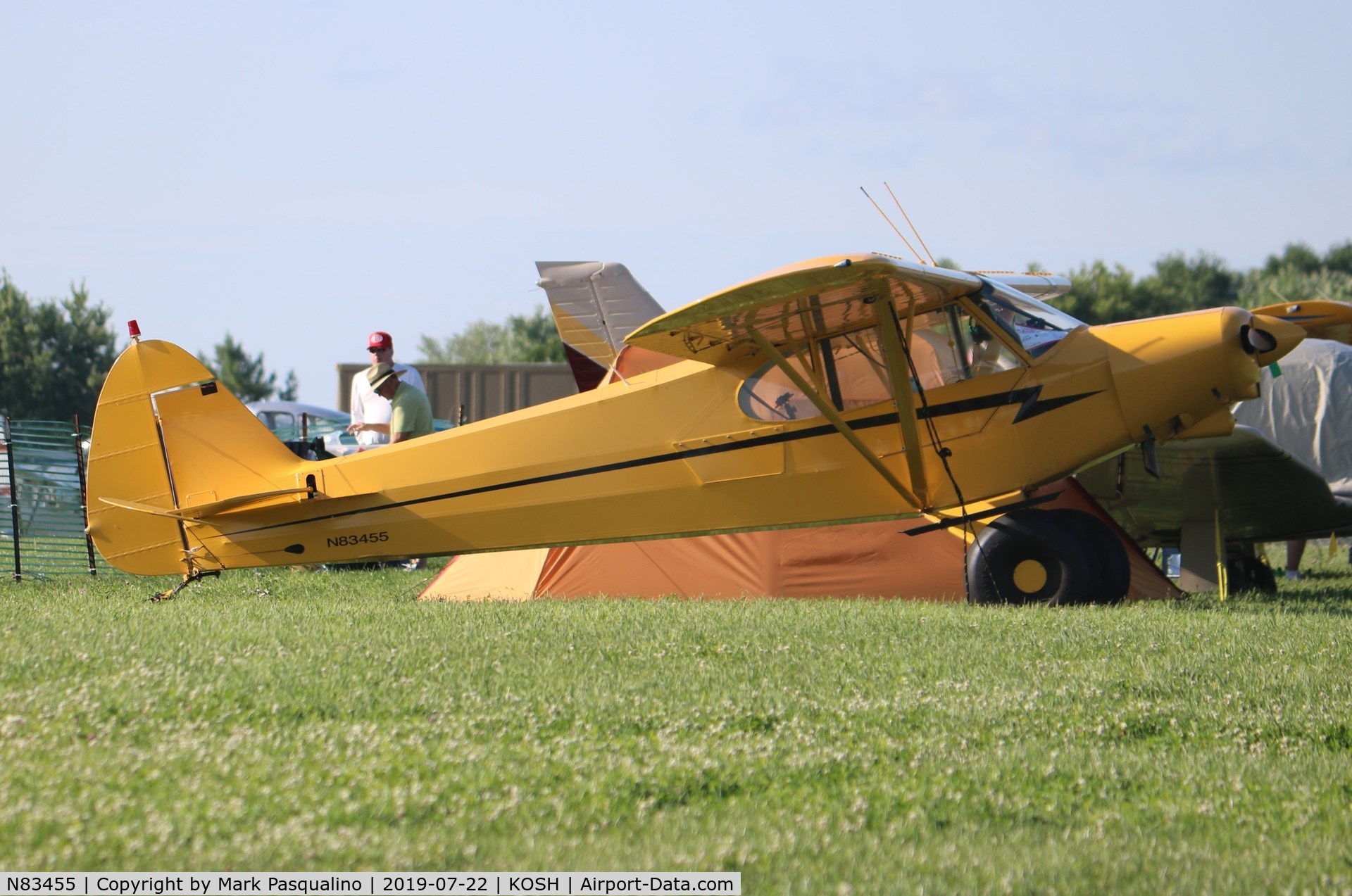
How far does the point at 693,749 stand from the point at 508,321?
9255cm

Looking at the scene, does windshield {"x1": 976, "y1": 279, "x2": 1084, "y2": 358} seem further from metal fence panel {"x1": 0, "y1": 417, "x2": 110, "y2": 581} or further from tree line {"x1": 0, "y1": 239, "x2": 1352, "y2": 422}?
tree line {"x1": 0, "y1": 239, "x2": 1352, "y2": 422}

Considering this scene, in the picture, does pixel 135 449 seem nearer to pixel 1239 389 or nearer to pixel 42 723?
pixel 42 723

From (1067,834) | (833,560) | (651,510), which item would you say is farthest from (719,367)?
(1067,834)

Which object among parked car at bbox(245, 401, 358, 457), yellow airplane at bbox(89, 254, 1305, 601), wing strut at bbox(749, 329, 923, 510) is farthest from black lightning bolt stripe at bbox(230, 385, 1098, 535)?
parked car at bbox(245, 401, 358, 457)

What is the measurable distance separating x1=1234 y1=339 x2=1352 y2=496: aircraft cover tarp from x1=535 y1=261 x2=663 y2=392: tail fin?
9061mm

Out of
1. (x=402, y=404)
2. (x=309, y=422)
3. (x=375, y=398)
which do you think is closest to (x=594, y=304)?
(x=375, y=398)

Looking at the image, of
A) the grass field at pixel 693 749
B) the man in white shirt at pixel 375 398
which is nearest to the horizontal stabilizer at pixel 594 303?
the man in white shirt at pixel 375 398

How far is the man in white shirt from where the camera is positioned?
35.5 feet

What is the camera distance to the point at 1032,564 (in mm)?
8633

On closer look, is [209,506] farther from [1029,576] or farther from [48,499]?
[1029,576]

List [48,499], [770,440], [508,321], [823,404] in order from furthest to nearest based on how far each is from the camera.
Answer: [508,321] < [48,499] < [770,440] < [823,404]

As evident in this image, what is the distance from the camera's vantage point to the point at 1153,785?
13.9 feet

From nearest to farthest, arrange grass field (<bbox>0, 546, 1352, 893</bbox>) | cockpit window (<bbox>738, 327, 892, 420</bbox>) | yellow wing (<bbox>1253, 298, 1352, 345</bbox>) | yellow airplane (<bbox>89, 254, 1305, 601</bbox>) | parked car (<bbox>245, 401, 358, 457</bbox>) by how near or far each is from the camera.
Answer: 1. grass field (<bbox>0, 546, 1352, 893</bbox>)
2. yellow airplane (<bbox>89, 254, 1305, 601</bbox>)
3. cockpit window (<bbox>738, 327, 892, 420</bbox>)
4. yellow wing (<bbox>1253, 298, 1352, 345</bbox>)
5. parked car (<bbox>245, 401, 358, 457</bbox>)

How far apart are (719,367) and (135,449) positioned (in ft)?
14.4
